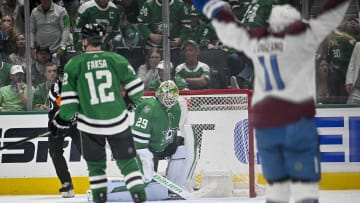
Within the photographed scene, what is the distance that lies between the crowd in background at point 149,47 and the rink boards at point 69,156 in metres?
0.15

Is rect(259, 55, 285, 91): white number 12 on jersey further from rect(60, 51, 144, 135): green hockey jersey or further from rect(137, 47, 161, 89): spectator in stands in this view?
rect(137, 47, 161, 89): spectator in stands

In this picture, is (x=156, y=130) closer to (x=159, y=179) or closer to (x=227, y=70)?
(x=159, y=179)

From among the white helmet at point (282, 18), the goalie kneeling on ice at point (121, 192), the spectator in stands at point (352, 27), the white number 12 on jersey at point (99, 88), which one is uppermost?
the white helmet at point (282, 18)

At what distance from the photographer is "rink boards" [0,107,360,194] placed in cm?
1033

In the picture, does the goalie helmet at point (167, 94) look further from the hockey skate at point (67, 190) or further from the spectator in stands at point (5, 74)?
the spectator in stands at point (5, 74)

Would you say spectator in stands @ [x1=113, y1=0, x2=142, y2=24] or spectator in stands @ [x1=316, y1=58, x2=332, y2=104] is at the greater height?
spectator in stands @ [x1=113, y1=0, x2=142, y2=24]

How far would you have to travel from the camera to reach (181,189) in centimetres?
939

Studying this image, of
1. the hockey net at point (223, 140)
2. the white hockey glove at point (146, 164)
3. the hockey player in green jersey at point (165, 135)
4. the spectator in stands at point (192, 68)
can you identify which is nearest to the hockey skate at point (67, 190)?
the hockey player in green jersey at point (165, 135)

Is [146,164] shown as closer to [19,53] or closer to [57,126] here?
[57,126]

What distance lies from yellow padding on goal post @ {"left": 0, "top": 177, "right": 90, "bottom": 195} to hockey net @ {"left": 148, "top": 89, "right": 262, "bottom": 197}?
4.88 feet

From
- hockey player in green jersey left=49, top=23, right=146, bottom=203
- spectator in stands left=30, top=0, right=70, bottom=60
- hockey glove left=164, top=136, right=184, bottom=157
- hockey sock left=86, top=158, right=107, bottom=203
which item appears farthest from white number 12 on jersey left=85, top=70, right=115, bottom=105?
spectator in stands left=30, top=0, right=70, bottom=60

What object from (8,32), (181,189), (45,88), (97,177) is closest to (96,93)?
(97,177)

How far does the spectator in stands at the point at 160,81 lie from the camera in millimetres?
10320

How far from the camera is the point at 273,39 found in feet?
19.0
